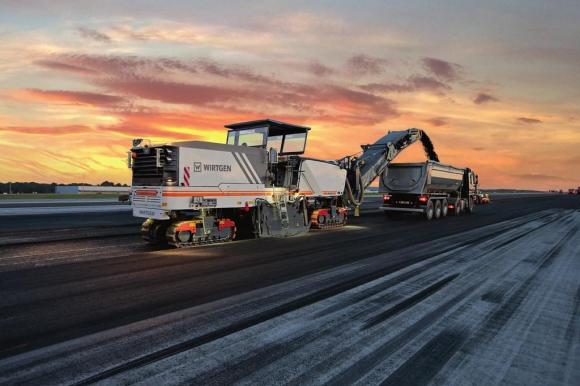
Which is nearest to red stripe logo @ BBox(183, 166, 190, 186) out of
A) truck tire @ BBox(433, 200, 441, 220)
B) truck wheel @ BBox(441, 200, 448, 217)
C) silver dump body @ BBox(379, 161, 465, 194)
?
silver dump body @ BBox(379, 161, 465, 194)

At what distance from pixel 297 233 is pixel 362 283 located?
7.18 metres

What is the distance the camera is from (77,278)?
24.1 ft

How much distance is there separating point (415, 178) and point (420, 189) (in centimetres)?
67

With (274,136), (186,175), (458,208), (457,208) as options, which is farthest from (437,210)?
(186,175)

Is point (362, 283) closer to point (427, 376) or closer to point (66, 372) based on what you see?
point (427, 376)

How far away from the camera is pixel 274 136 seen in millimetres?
13914

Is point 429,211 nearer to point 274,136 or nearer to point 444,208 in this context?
point 444,208

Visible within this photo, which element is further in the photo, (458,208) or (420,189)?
(458,208)

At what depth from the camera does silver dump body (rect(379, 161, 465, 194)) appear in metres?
21.3

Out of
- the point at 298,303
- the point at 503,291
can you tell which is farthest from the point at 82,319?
the point at 503,291

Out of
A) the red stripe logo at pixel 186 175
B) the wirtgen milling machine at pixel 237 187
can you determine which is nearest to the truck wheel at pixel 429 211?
the wirtgen milling machine at pixel 237 187

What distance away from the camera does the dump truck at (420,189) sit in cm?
2130

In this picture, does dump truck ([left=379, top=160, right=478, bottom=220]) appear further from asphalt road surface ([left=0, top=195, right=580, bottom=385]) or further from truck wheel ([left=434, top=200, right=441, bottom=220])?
asphalt road surface ([left=0, top=195, right=580, bottom=385])

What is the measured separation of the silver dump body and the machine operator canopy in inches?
378
